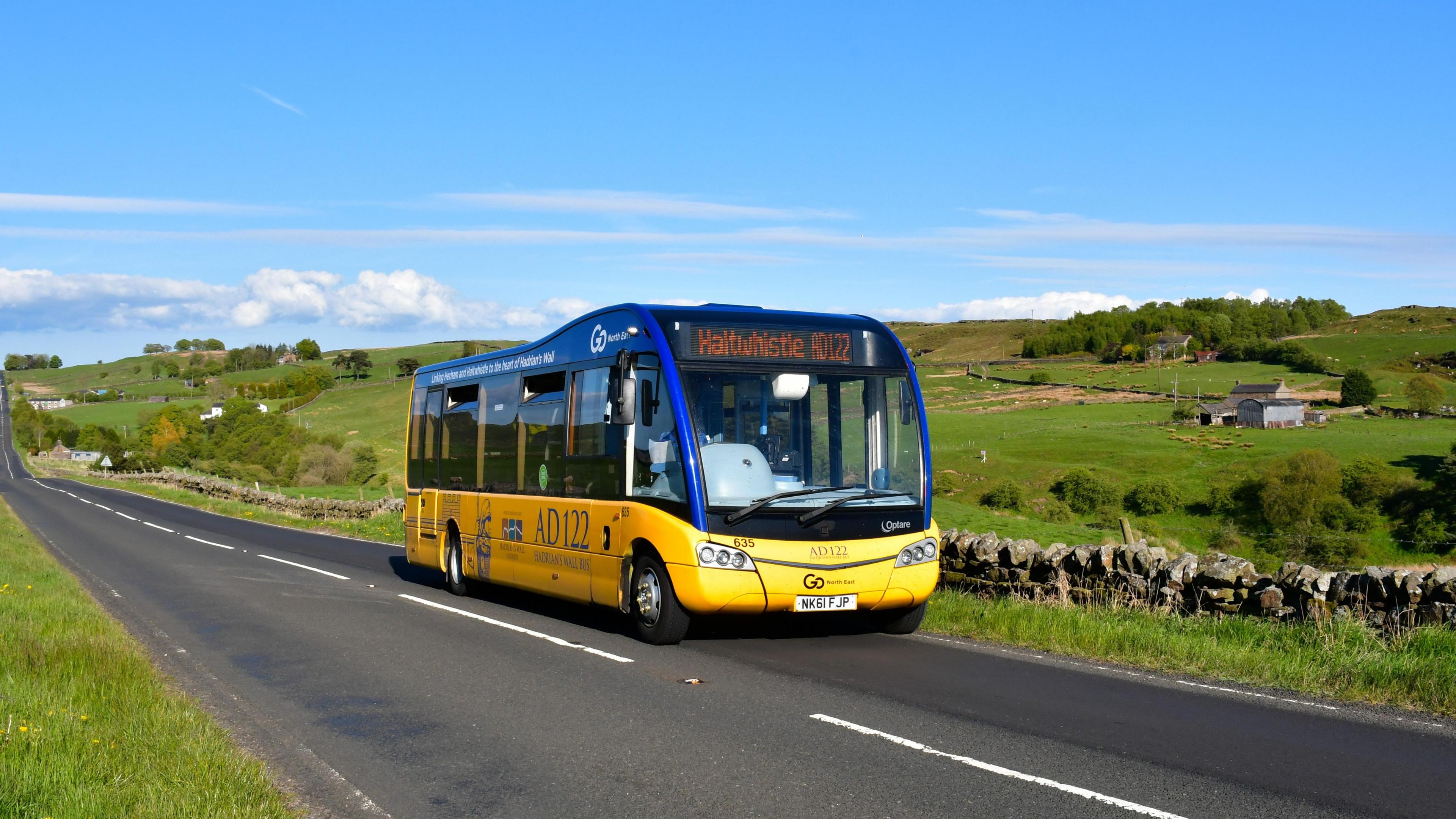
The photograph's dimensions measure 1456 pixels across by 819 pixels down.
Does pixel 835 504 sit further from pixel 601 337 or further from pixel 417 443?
pixel 417 443

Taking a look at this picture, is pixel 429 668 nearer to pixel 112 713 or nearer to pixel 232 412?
pixel 112 713

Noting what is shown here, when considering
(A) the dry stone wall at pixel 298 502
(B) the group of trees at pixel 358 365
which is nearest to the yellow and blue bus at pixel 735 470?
(A) the dry stone wall at pixel 298 502

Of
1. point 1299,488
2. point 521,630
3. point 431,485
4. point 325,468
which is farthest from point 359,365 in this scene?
point 521,630

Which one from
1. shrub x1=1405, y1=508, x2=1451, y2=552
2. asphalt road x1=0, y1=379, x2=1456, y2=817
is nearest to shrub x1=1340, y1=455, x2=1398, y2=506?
shrub x1=1405, y1=508, x2=1451, y2=552

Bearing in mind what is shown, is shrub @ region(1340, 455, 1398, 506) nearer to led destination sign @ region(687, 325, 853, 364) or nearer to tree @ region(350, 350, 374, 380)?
led destination sign @ region(687, 325, 853, 364)

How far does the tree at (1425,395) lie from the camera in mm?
127188

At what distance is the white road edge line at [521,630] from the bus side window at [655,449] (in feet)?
4.91

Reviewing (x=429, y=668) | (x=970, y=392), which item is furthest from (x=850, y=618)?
(x=970, y=392)

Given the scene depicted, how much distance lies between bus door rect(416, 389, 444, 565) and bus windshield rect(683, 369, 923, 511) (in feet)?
25.5

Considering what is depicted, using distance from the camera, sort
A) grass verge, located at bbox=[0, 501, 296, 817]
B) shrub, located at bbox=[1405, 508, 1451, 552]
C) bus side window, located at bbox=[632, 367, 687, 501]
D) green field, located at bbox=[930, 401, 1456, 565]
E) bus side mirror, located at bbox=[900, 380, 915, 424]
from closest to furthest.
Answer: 1. grass verge, located at bbox=[0, 501, 296, 817]
2. bus side window, located at bbox=[632, 367, 687, 501]
3. bus side mirror, located at bbox=[900, 380, 915, 424]
4. shrub, located at bbox=[1405, 508, 1451, 552]
5. green field, located at bbox=[930, 401, 1456, 565]

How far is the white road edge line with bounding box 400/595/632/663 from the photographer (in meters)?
10.6

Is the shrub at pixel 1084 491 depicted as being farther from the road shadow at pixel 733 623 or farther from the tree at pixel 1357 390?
the road shadow at pixel 733 623

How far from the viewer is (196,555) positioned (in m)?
25.3

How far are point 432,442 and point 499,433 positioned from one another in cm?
328
